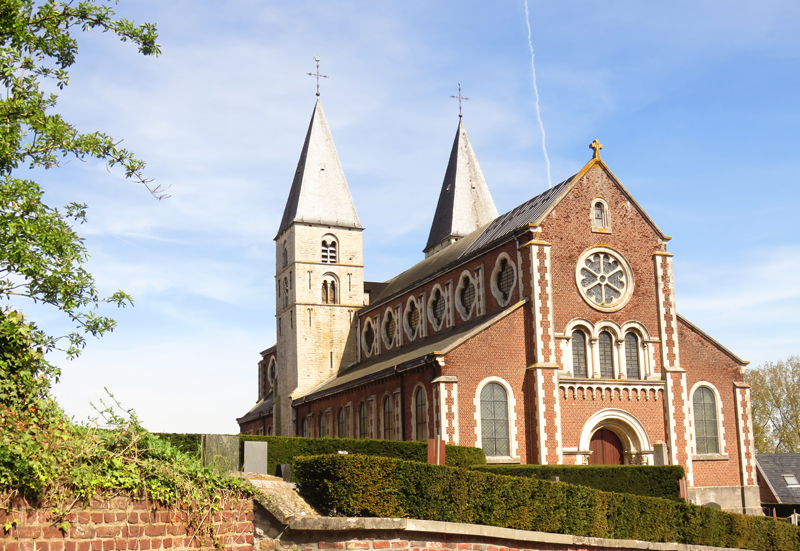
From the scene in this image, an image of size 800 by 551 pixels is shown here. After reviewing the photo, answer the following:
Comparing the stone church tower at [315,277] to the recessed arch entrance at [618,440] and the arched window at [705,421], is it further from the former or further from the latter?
the arched window at [705,421]

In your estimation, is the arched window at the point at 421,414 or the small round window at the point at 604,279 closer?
the arched window at the point at 421,414

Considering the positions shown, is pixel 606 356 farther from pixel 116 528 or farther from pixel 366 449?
pixel 116 528

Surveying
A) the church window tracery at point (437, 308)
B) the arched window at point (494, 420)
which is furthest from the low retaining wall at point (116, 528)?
the church window tracery at point (437, 308)

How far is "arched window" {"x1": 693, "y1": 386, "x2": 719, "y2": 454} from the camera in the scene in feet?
108

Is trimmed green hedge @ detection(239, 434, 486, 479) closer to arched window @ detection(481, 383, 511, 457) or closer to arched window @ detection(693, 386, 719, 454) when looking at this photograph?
arched window @ detection(481, 383, 511, 457)

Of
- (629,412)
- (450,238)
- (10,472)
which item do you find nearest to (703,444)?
(629,412)

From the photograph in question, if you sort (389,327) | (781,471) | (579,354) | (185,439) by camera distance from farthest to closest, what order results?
(781,471)
(389,327)
(579,354)
(185,439)

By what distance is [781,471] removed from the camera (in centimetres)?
4516

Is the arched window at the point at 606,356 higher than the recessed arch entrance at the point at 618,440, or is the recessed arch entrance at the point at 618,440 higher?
the arched window at the point at 606,356

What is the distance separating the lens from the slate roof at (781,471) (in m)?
43.3

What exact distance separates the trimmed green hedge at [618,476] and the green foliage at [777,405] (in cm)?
3939

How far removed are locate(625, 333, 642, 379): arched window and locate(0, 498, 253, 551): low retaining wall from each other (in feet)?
79.7

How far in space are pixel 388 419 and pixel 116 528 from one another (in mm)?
26062

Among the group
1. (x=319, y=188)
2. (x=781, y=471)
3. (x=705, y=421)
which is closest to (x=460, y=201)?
(x=319, y=188)
